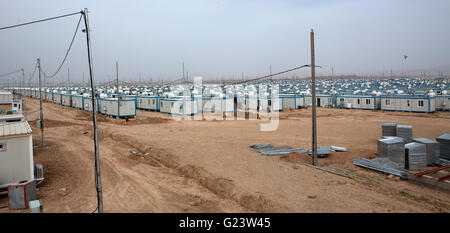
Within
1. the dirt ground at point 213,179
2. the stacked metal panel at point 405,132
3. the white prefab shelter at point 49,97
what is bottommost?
the dirt ground at point 213,179

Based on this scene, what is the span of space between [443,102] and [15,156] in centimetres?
4122

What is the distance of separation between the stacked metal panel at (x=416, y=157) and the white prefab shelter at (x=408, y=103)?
24391 millimetres

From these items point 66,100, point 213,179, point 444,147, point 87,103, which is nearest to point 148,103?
point 87,103

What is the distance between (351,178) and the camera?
400 inches

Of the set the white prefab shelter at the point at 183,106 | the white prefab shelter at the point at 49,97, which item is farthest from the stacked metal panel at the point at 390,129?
the white prefab shelter at the point at 49,97

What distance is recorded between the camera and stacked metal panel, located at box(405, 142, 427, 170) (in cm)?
1170

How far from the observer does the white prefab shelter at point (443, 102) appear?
1334 inches

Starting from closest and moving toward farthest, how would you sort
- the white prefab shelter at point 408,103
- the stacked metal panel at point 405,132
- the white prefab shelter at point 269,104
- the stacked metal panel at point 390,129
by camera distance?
the stacked metal panel at point 405,132 → the stacked metal panel at point 390,129 → the white prefab shelter at point 408,103 → the white prefab shelter at point 269,104

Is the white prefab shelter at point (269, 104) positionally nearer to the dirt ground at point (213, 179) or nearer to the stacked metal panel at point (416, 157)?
the dirt ground at point (213, 179)

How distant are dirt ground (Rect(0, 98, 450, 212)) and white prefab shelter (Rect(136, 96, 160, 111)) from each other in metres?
17.2

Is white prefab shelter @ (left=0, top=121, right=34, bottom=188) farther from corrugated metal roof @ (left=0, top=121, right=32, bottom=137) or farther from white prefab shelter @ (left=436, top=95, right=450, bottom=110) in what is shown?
white prefab shelter @ (left=436, top=95, right=450, bottom=110)
